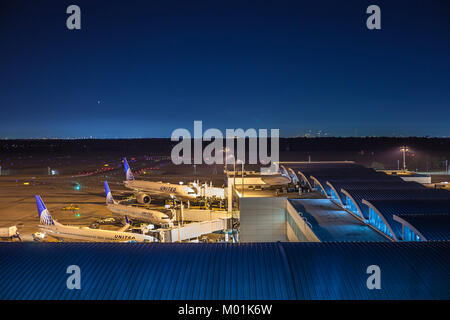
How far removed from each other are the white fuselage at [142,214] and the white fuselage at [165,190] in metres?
9.33

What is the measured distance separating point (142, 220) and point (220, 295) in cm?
2572

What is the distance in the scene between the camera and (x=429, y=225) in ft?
54.4

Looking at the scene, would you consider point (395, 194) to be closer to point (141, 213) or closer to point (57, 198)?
point (141, 213)

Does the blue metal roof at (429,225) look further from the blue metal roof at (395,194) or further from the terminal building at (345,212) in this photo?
the blue metal roof at (395,194)

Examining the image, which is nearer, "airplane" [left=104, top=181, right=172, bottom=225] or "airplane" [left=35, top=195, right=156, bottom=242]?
"airplane" [left=35, top=195, right=156, bottom=242]

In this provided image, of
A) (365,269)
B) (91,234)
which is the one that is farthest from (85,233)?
(365,269)

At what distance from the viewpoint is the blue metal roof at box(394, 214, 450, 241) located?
15.7m

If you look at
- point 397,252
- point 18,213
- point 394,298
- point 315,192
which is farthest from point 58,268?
point 18,213

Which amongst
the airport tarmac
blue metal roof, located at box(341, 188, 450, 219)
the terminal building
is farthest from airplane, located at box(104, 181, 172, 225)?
blue metal roof, located at box(341, 188, 450, 219)

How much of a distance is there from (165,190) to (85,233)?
65.3 feet

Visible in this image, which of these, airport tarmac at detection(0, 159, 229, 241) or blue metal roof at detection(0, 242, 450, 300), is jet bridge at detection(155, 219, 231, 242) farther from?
blue metal roof at detection(0, 242, 450, 300)

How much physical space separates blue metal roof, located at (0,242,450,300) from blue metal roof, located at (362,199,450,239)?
250 inches
